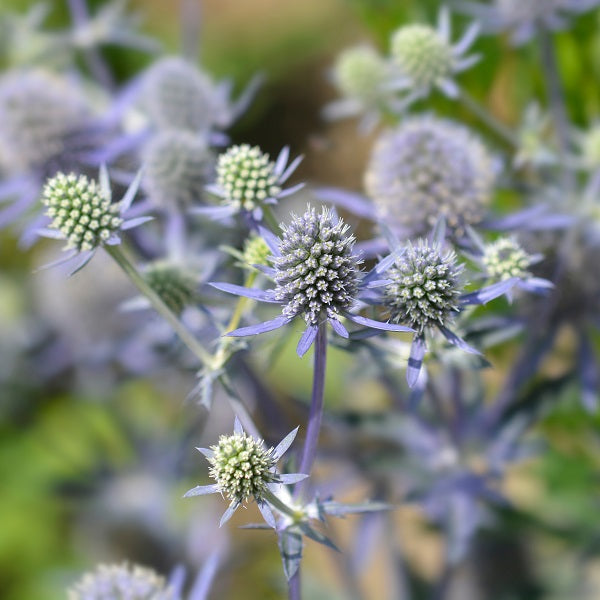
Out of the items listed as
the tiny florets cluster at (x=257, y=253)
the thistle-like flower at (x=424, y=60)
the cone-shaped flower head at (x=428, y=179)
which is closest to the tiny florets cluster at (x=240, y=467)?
the tiny florets cluster at (x=257, y=253)

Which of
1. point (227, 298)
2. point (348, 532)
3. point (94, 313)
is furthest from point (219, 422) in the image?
point (227, 298)

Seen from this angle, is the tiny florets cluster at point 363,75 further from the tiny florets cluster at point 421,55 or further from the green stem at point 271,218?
the green stem at point 271,218

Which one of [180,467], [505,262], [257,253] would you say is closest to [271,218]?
[257,253]

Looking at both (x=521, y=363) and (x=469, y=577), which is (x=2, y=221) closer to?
(x=521, y=363)

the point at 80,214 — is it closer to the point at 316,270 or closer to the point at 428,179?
the point at 316,270

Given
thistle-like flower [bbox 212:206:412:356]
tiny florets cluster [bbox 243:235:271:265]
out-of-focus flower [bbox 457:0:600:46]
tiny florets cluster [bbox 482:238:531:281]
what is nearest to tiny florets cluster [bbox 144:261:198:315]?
tiny florets cluster [bbox 243:235:271:265]

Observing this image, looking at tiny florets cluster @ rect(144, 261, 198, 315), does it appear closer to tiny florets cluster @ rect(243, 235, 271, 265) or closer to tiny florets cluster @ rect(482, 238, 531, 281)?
tiny florets cluster @ rect(243, 235, 271, 265)

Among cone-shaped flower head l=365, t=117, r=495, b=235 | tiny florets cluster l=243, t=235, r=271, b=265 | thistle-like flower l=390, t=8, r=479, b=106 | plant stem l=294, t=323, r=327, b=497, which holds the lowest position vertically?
plant stem l=294, t=323, r=327, b=497
